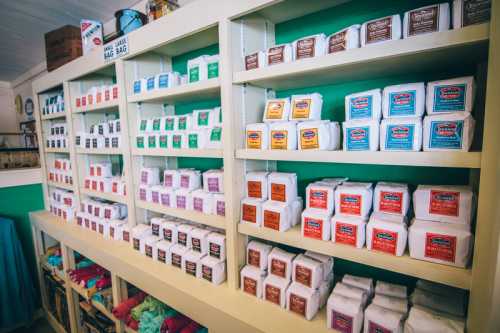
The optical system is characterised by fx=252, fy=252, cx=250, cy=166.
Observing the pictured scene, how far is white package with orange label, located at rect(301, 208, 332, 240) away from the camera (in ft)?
3.72

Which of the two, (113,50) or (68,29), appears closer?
(113,50)

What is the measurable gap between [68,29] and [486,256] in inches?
131

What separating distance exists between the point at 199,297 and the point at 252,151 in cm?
85

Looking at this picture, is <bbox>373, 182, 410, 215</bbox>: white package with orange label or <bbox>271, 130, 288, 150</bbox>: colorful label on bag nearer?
<bbox>373, 182, 410, 215</bbox>: white package with orange label

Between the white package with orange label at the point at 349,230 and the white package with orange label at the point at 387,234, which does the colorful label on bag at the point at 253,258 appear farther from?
the white package with orange label at the point at 387,234

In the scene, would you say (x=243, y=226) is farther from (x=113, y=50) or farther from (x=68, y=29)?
(x=68, y=29)

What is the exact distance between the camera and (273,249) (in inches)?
54.6

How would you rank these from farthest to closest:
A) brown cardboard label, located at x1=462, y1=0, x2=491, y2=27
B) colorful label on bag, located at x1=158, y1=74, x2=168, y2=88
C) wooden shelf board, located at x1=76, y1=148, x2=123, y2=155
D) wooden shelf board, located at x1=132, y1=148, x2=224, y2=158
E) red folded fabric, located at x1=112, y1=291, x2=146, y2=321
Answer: wooden shelf board, located at x1=76, y1=148, x2=123, y2=155
red folded fabric, located at x1=112, y1=291, x2=146, y2=321
colorful label on bag, located at x1=158, y1=74, x2=168, y2=88
wooden shelf board, located at x1=132, y1=148, x2=224, y2=158
brown cardboard label, located at x1=462, y1=0, x2=491, y2=27

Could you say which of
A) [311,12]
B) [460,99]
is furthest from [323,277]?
[311,12]

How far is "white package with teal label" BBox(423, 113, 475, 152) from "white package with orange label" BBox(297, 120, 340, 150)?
0.36 metres

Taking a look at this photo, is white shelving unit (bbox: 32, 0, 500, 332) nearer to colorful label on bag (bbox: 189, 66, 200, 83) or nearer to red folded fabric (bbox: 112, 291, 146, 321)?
colorful label on bag (bbox: 189, 66, 200, 83)

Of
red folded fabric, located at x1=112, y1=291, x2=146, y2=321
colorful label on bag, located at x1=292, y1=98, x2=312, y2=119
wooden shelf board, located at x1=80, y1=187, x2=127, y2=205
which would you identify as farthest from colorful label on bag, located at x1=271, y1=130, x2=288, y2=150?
red folded fabric, located at x1=112, y1=291, x2=146, y2=321

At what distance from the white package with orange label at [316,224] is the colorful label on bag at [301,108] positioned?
1.47 ft

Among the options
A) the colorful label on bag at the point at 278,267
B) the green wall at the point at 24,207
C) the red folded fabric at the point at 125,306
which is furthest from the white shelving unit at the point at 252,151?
the green wall at the point at 24,207
